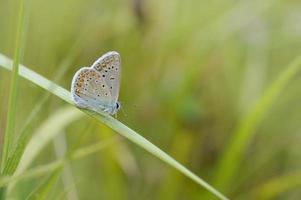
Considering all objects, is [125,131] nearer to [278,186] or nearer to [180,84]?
[278,186]

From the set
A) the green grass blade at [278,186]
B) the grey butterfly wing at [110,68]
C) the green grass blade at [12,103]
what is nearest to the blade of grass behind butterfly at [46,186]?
the green grass blade at [12,103]

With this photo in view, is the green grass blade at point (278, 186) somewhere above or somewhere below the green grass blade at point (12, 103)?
below

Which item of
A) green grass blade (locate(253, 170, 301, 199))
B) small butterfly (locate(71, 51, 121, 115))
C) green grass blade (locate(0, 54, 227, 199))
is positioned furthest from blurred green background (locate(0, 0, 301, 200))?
green grass blade (locate(0, 54, 227, 199))

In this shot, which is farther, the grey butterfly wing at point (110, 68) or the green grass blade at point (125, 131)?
the grey butterfly wing at point (110, 68)

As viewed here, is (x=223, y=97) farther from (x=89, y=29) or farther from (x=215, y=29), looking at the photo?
(x=89, y=29)

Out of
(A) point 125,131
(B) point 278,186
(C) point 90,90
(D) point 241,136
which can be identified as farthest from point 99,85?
(B) point 278,186

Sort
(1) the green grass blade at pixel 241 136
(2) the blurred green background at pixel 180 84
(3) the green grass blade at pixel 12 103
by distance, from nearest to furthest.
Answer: (3) the green grass blade at pixel 12 103 < (1) the green grass blade at pixel 241 136 < (2) the blurred green background at pixel 180 84

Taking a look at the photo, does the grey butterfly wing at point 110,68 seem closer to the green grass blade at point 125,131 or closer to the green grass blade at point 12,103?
the green grass blade at point 125,131
